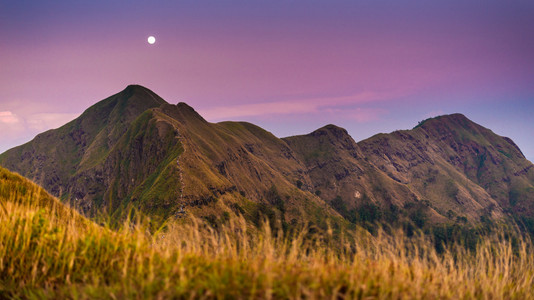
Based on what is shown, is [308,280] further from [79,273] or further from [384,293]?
[79,273]

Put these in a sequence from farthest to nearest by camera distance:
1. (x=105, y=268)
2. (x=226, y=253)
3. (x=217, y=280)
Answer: (x=226, y=253) < (x=105, y=268) < (x=217, y=280)

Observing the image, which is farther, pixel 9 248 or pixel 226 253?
pixel 226 253

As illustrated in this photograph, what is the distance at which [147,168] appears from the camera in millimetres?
191125

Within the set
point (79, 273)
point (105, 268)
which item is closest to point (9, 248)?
point (79, 273)

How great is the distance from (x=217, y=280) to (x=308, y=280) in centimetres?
139

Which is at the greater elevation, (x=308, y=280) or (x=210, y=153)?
A: (x=210, y=153)

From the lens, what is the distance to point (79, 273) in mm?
5301

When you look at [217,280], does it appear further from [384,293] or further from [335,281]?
[384,293]

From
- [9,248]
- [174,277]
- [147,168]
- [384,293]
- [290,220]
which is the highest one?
[147,168]

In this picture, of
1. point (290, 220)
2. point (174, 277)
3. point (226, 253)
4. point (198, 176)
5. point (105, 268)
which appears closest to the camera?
point (174, 277)

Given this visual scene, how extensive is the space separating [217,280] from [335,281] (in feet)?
6.03

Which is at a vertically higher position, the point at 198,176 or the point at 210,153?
the point at 210,153

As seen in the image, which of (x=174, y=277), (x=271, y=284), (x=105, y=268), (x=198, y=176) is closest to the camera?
(x=271, y=284)

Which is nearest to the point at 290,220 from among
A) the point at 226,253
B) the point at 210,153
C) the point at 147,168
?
the point at 210,153
